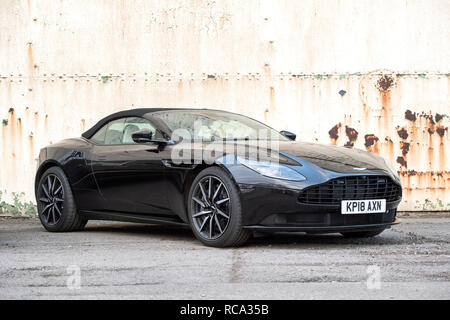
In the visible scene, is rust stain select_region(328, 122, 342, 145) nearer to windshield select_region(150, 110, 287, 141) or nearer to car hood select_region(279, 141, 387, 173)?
windshield select_region(150, 110, 287, 141)

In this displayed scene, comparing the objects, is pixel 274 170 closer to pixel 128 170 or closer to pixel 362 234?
pixel 362 234

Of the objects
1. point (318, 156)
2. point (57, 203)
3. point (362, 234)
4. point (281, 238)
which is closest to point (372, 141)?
point (362, 234)

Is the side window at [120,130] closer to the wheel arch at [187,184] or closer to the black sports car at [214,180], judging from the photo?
the black sports car at [214,180]

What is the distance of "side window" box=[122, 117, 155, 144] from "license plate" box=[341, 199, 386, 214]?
2052mm

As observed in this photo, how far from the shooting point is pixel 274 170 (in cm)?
612

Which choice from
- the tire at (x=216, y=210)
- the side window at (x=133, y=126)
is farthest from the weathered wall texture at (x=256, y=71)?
the tire at (x=216, y=210)

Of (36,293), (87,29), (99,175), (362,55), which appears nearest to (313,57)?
(362,55)

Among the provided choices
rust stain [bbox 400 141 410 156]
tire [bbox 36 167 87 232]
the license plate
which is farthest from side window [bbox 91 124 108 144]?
rust stain [bbox 400 141 410 156]

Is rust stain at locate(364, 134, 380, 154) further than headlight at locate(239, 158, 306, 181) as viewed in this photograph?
Yes

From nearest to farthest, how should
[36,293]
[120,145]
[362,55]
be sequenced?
[36,293], [120,145], [362,55]

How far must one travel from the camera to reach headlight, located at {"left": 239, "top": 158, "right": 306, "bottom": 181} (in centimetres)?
608

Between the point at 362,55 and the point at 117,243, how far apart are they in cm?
441
